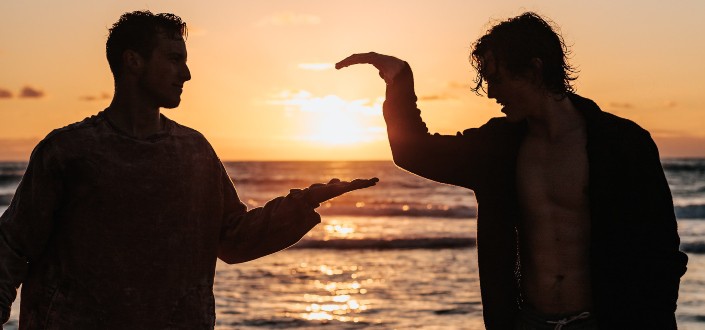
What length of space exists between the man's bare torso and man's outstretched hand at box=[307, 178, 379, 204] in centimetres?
69

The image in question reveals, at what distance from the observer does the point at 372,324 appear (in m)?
10.6

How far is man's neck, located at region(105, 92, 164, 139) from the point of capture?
139 inches

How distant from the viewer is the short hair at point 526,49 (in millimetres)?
3713

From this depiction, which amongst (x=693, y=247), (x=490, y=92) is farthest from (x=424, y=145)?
(x=693, y=247)

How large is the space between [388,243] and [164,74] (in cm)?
1733

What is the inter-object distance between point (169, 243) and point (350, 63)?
1.00 m

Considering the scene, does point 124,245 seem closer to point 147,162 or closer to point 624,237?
point 147,162

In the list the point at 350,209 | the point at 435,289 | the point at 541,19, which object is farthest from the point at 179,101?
the point at 350,209

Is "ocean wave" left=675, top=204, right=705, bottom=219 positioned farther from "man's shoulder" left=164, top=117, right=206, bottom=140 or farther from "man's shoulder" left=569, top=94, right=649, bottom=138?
"man's shoulder" left=164, top=117, right=206, bottom=140

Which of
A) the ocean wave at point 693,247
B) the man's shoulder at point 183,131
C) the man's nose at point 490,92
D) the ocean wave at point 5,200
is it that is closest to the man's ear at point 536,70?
the man's nose at point 490,92

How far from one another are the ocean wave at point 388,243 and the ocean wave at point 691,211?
11.1 meters

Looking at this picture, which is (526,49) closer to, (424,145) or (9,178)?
(424,145)

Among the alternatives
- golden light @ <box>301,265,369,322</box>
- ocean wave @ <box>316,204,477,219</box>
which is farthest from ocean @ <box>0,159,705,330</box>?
ocean wave @ <box>316,204,477,219</box>

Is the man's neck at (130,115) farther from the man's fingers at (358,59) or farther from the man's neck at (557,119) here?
the man's neck at (557,119)
